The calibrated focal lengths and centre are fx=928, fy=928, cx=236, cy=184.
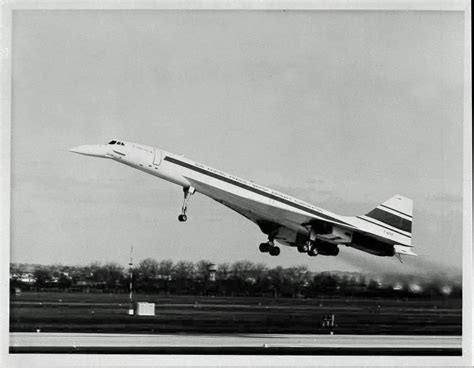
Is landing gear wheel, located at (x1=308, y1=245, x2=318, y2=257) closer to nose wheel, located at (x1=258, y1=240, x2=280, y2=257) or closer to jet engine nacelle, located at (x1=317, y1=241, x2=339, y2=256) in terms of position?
jet engine nacelle, located at (x1=317, y1=241, x2=339, y2=256)

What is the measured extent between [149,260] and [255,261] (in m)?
→ 1.91

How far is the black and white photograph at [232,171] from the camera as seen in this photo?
15.8 m

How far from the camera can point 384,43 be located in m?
16.0

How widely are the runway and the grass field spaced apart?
10.4 inches

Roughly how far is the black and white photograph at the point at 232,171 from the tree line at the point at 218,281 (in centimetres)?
4

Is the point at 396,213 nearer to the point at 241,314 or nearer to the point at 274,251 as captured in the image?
the point at 274,251

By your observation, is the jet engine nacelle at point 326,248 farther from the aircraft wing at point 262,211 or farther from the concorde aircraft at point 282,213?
the aircraft wing at point 262,211

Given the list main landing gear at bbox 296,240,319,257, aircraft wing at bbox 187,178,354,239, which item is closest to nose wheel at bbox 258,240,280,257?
aircraft wing at bbox 187,178,354,239

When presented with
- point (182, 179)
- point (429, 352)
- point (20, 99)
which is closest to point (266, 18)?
point (182, 179)

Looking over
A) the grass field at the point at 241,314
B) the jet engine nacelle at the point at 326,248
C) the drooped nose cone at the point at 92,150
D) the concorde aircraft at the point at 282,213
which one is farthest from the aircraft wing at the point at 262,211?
the drooped nose cone at the point at 92,150

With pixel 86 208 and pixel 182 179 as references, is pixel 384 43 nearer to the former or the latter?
pixel 182 179

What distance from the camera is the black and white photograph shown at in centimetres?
1581

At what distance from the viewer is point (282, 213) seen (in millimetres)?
17297

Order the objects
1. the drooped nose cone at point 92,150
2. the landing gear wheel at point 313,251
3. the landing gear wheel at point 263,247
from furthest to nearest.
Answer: the landing gear wheel at point 313,251 → the landing gear wheel at point 263,247 → the drooped nose cone at point 92,150
